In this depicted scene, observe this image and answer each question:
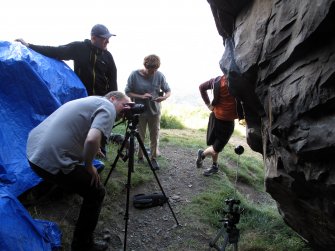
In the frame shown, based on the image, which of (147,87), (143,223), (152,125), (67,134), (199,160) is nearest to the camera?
(67,134)

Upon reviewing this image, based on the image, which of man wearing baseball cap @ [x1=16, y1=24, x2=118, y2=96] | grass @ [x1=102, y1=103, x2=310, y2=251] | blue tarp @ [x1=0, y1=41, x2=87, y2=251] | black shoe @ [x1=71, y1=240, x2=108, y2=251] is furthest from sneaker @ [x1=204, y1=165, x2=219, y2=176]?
black shoe @ [x1=71, y1=240, x2=108, y2=251]

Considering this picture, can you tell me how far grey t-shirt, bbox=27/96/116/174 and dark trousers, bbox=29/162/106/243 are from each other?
3.7 inches

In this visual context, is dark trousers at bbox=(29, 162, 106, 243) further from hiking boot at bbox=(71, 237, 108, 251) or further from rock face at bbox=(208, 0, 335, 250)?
rock face at bbox=(208, 0, 335, 250)

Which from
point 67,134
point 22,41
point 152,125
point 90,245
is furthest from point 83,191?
point 152,125

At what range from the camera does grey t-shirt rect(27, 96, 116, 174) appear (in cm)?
394

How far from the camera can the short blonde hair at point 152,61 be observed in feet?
22.8

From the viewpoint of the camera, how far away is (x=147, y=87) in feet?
23.7

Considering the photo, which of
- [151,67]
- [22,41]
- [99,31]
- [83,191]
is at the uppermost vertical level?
[99,31]

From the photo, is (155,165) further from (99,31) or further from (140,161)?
(99,31)

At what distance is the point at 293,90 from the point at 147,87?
427 cm

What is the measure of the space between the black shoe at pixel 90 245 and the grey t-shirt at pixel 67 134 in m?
1.04

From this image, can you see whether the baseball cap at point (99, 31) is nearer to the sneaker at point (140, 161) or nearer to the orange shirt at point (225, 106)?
the orange shirt at point (225, 106)

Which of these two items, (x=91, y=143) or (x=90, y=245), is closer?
(x=91, y=143)

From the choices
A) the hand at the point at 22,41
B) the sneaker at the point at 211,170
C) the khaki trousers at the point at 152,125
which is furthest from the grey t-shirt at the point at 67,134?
the sneaker at the point at 211,170
